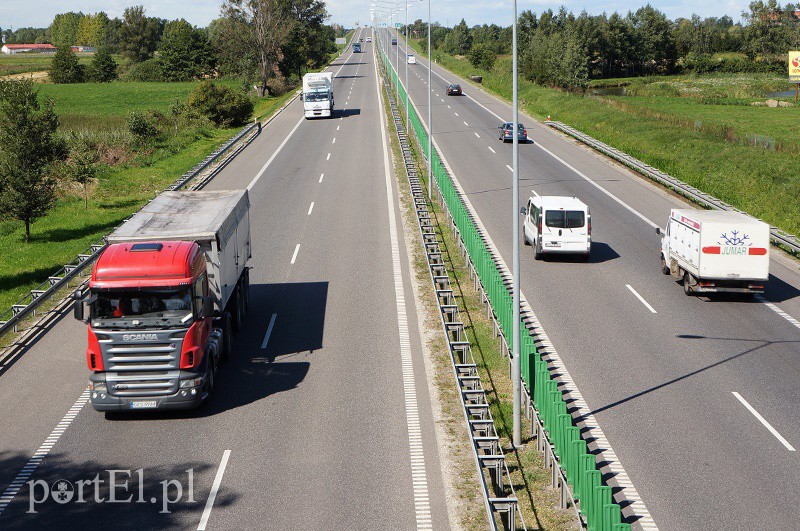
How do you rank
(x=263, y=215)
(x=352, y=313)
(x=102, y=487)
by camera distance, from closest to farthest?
(x=102, y=487) < (x=352, y=313) < (x=263, y=215)

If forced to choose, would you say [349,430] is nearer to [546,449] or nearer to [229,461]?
[229,461]

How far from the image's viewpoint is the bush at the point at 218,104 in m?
61.1

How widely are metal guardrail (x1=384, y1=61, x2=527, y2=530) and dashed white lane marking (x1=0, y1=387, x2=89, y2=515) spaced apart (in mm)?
7656

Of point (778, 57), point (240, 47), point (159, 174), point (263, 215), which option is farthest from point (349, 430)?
point (778, 57)

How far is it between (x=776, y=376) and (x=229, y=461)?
1220 centimetres

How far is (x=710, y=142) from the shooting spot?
48.7m

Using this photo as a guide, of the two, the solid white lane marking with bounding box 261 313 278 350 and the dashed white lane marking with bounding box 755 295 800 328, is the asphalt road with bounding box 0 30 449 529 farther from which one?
the dashed white lane marking with bounding box 755 295 800 328

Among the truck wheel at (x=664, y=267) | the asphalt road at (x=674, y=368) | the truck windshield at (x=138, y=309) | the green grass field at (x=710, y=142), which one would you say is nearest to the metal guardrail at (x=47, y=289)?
the truck windshield at (x=138, y=309)

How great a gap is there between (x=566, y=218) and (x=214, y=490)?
17.4 meters

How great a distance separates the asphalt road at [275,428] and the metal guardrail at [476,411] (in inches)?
33.3

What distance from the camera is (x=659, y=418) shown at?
1596cm

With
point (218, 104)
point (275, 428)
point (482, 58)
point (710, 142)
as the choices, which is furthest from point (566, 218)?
point (482, 58)

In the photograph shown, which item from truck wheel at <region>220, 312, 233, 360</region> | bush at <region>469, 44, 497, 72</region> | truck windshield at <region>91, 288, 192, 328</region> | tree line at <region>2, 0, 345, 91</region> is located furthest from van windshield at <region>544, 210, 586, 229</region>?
bush at <region>469, 44, 497, 72</region>

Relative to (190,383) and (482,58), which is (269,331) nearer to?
(190,383)
